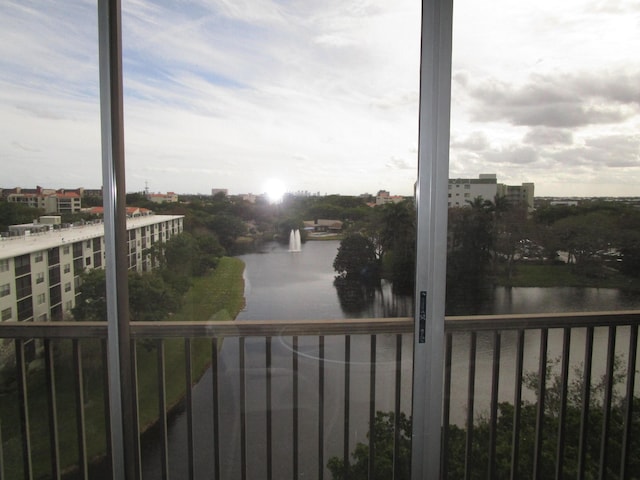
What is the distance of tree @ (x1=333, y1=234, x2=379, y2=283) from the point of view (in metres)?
1.74

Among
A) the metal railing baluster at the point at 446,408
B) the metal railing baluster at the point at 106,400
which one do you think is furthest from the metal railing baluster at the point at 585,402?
the metal railing baluster at the point at 106,400

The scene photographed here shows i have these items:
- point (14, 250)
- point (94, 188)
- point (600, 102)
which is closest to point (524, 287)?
point (600, 102)

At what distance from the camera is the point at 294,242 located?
175 cm

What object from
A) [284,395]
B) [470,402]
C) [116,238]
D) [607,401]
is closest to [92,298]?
[116,238]

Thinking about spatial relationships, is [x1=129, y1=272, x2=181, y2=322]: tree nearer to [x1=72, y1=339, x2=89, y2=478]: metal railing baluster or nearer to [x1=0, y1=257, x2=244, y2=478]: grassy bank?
[x1=0, y1=257, x2=244, y2=478]: grassy bank

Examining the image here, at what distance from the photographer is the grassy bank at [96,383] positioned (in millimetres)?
1728

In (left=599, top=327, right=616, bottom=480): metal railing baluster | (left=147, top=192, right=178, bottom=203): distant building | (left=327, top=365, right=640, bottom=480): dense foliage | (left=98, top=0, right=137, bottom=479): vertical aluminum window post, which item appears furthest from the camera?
(left=599, top=327, right=616, bottom=480): metal railing baluster

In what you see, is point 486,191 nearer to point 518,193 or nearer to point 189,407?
point 518,193

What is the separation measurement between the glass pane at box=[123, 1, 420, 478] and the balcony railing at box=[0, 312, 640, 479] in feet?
0.04

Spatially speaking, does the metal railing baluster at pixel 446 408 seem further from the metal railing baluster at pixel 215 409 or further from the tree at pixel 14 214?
the tree at pixel 14 214

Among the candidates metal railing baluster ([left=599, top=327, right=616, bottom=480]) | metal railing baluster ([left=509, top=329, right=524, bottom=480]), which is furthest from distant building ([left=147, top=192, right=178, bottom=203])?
metal railing baluster ([left=599, top=327, right=616, bottom=480])

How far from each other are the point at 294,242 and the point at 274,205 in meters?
0.18

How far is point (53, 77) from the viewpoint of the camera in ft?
5.43

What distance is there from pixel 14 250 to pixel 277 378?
1.18m
